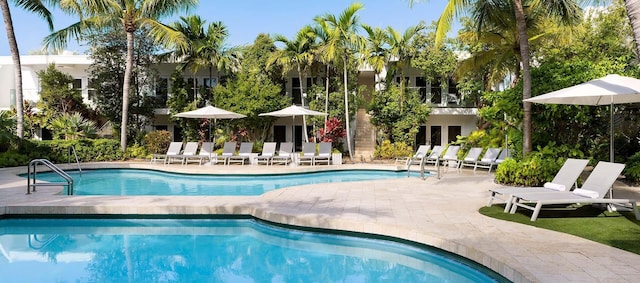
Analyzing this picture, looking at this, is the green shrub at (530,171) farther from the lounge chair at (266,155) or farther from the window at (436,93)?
the window at (436,93)

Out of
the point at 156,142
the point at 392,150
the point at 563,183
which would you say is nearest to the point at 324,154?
the point at 392,150

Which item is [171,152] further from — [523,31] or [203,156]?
[523,31]

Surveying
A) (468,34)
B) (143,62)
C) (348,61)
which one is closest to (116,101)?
(143,62)

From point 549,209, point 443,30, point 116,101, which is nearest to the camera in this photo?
point 549,209

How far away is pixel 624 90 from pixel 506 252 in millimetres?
4149

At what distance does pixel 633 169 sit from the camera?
10812mm

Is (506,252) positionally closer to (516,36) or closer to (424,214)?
(424,214)

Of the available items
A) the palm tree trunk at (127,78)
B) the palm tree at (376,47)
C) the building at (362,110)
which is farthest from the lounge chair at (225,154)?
the palm tree at (376,47)

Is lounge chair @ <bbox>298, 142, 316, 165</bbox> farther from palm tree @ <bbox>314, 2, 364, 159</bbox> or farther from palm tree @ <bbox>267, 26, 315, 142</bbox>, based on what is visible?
palm tree @ <bbox>314, 2, 364, 159</bbox>

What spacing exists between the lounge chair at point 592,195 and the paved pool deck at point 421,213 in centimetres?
58

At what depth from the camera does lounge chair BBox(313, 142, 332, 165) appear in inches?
739

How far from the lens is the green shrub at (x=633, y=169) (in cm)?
1073

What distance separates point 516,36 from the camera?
14.9m

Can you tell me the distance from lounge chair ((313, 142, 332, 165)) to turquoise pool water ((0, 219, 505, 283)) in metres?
10.9
